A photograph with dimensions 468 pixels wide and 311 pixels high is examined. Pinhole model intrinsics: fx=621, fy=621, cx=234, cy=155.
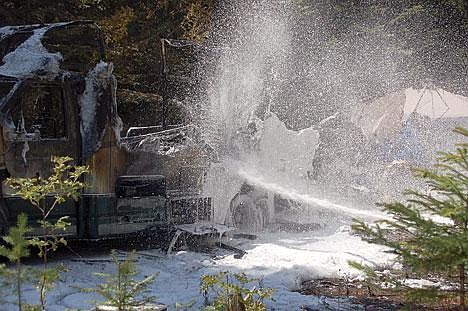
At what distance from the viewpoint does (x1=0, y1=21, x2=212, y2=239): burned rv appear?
8.02m

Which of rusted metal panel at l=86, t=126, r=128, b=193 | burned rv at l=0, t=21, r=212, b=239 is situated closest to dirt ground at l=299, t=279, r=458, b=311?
burned rv at l=0, t=21, r=212, b=239

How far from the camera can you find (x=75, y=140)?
8383 mm

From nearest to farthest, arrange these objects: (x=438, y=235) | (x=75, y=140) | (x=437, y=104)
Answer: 1. (x=438, y=235)
2. (x=75, y=140)
3. (x=437, y=104)

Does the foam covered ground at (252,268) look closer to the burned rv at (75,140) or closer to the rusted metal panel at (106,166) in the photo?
the burned rv at (75,140)

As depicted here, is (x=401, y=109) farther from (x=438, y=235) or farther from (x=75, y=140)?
(x=438, y=235)

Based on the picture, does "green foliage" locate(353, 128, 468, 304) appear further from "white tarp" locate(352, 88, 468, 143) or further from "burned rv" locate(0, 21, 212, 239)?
"white tarp" locate(352, 88, 468, 143)

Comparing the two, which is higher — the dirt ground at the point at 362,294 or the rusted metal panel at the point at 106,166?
the rusted metal panel at the point at 106,166

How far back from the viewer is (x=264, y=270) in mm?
7891

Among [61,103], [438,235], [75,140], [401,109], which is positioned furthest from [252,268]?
[401,109]

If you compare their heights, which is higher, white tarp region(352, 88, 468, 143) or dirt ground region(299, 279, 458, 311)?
white tarp region(352, 88, 468, 143)

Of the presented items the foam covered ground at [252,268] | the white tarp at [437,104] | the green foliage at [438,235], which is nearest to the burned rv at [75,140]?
the foam covered ground at [252,268]

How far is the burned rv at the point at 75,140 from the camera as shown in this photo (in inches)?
316

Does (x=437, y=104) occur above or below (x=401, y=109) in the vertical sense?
above

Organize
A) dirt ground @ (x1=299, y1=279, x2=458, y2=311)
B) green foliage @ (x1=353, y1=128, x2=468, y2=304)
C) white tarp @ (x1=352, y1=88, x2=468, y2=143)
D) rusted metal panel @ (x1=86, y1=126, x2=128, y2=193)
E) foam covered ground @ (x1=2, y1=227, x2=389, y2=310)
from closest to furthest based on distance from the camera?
green foliage @ (x1=353, y1=128, x2=468, y2=304) < dirt ground @ (x1=299, y1=279, x2=458, y2=311) < foam covered ground @ (x1=2, y1=227, x2=389, y2=310) < rusted metal panel @ (x1=86, y1=126, x2=128, y2=193) < white tarp @ (x1=352, y1=88, x2=468, y2=143)
